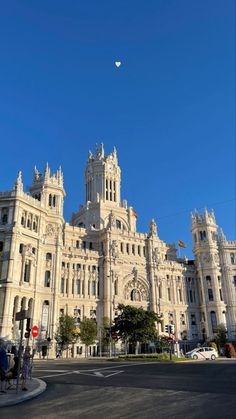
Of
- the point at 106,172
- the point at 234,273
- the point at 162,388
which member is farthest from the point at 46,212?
the point at 162,388

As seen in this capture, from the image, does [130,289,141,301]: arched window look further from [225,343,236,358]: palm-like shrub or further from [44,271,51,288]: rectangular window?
[225,343,236,358]: palm-like shrub

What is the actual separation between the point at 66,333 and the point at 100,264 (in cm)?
2025

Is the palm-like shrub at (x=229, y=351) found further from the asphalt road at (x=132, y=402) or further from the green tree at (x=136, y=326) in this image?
the asphalt road at (x=132, y=402)

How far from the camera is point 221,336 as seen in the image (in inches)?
2945

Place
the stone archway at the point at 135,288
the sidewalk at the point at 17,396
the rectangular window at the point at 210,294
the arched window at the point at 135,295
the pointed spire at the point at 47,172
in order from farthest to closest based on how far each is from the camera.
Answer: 1. the rectangular window at the point at 210,294
2. the arched window at the point at 135,295
3. the stone archway at the point at 135,288
4. the pointed spire at the point at 47,172
5. the sidewalk at the point at 17,396

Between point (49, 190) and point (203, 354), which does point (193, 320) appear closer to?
point (203, 354)

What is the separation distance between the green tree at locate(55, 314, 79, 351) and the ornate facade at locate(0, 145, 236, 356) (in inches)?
68.7

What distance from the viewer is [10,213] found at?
61.5 metres

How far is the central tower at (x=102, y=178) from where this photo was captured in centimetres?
9138

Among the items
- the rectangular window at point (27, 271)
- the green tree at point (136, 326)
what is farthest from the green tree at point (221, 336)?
the rectangular window at point (27, 271)

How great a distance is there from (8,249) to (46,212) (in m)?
12.6

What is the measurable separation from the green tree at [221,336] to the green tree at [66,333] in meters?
32.4

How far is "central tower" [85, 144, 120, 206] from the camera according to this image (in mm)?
91375

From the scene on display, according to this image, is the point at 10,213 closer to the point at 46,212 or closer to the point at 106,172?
the point at 46,212
